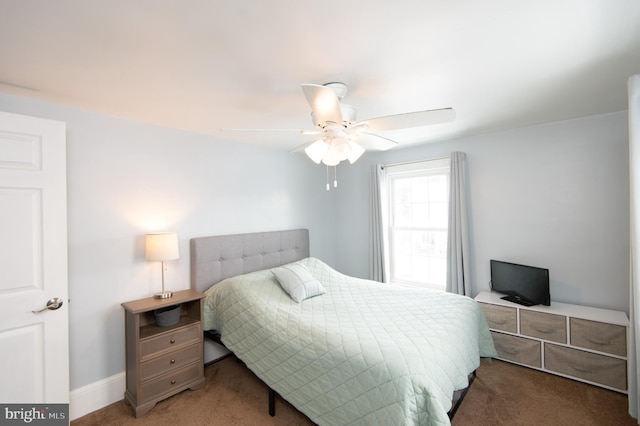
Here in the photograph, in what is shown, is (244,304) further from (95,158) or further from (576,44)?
(576,44)

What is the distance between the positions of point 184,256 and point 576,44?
3.31 m

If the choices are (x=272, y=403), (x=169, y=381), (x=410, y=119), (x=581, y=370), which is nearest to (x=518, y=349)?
(x=581, y=370)

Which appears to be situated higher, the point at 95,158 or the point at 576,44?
the point at 576,44

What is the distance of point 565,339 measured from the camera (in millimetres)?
2527

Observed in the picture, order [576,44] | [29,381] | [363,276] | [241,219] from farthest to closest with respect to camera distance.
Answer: [363,276] → [241,219] → [29,381] → [576,44]

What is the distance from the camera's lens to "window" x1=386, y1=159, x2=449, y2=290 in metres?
3.63

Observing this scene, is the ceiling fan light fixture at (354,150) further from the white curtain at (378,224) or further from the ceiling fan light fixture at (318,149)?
the white curtain at (378,224)

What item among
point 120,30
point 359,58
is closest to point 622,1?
point 359,58

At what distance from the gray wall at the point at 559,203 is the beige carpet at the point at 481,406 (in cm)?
88

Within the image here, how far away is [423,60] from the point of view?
1.61 m

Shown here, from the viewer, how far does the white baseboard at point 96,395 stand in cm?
214

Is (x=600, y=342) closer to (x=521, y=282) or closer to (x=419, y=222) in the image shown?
(x=521, y=282)

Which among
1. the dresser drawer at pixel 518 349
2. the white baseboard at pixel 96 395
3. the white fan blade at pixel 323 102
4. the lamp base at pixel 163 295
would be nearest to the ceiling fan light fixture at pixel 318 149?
the white fan blade at pixel 323 102

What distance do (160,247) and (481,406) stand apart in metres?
2.91
